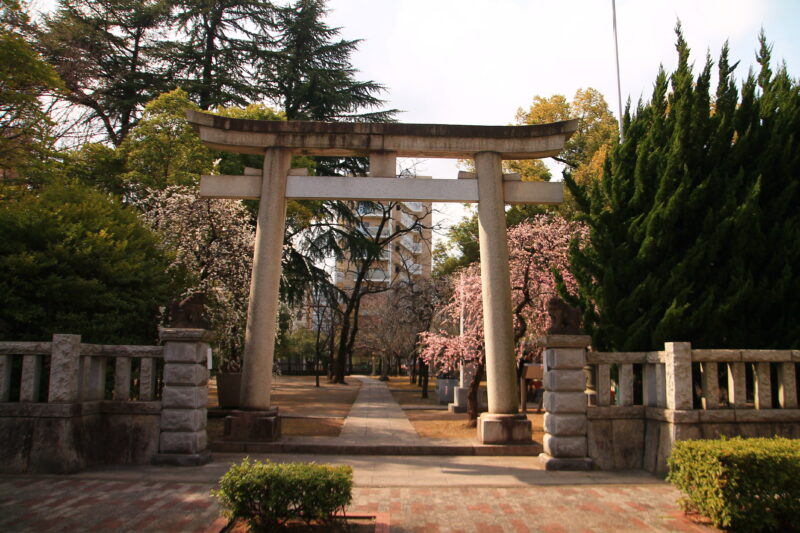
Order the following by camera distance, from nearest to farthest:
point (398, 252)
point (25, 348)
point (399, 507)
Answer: point (399, 507) → point (25, 348) → point (398, 252)

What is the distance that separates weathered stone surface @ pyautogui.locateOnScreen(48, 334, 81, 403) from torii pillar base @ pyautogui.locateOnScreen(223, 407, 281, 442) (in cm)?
266

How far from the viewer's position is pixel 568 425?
322 inches

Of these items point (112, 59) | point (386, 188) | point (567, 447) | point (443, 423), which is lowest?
point (443, 423)

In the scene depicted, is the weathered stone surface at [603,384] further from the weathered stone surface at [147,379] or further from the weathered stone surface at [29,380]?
the weathered stone surface at [29,380]

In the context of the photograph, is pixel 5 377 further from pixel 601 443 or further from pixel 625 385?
pixel 625 385

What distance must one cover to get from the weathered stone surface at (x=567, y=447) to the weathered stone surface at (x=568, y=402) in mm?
415

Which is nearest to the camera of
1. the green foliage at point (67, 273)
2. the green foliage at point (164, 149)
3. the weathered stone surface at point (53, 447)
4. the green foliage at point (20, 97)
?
the weathered stone surface at point (53, 447)

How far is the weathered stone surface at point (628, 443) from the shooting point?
8.18 meters

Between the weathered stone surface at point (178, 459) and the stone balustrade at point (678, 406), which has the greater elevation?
the stone balustrade at point (678, 406)

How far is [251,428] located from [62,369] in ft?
10.3

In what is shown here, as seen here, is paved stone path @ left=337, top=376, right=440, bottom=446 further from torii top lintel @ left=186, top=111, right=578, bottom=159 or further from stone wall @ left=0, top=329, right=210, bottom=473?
torii top lintel @ left=186, top=111, right=578, bottom=159

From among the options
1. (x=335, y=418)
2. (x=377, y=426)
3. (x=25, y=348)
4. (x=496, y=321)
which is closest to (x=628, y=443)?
(x=496, y=321)

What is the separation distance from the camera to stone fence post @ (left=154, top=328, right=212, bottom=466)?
810 centimetres

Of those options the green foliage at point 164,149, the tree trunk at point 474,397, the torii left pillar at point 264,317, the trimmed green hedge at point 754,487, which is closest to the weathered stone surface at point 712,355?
the trimmed green hedge at point 754,487
